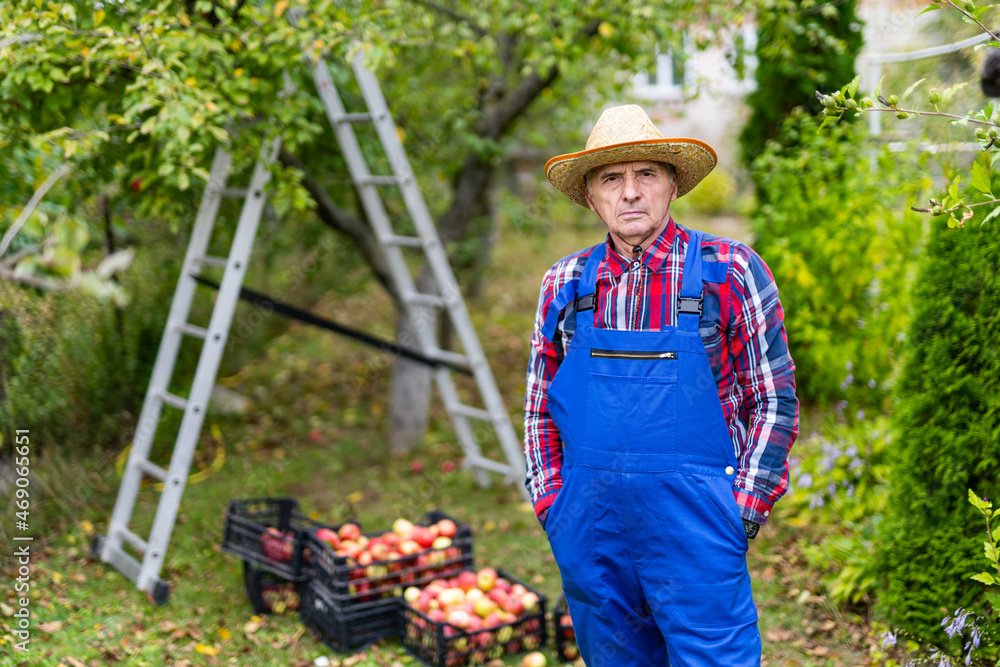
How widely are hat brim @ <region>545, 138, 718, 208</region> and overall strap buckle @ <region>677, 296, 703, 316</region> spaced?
441 millimetres

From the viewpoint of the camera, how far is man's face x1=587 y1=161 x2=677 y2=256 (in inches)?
88.1

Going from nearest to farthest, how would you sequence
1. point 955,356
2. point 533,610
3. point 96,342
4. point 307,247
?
point 955,356, point 533,610, point 96,342, point 307,247

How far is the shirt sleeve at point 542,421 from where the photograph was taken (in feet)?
7.91

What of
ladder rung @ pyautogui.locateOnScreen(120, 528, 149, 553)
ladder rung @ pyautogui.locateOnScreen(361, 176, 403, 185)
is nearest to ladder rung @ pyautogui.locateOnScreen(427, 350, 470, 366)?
ladder rung @ pyautogui.locateOnScreen(361, 176, 403, 185)

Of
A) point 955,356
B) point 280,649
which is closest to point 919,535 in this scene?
point 955,356

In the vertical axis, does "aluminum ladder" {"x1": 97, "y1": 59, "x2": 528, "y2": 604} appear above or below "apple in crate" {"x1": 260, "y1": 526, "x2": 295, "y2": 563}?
above

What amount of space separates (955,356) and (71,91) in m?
4.19

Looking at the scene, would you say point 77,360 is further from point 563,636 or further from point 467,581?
point 563,636

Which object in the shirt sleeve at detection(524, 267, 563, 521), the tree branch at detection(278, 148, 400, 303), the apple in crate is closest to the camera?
the shirt sleeve at detection(524, 267, 563, 521)

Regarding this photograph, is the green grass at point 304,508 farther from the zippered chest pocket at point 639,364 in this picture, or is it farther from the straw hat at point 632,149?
the straw hat at point 632,149

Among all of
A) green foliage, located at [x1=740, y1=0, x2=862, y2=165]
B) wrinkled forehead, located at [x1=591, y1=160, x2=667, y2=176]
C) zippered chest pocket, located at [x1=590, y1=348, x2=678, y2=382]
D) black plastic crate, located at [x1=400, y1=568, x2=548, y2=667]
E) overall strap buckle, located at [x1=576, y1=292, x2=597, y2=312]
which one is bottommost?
black plastic crate, located at [x1=400, y1=568, x2=548, y2=667]

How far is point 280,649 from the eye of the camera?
363 cm

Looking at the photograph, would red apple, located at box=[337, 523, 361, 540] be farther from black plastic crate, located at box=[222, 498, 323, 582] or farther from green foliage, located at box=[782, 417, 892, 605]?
green foliage, located at box=[782, 417, 892, 605]

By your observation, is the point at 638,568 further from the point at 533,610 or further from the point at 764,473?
the point at 533,610
